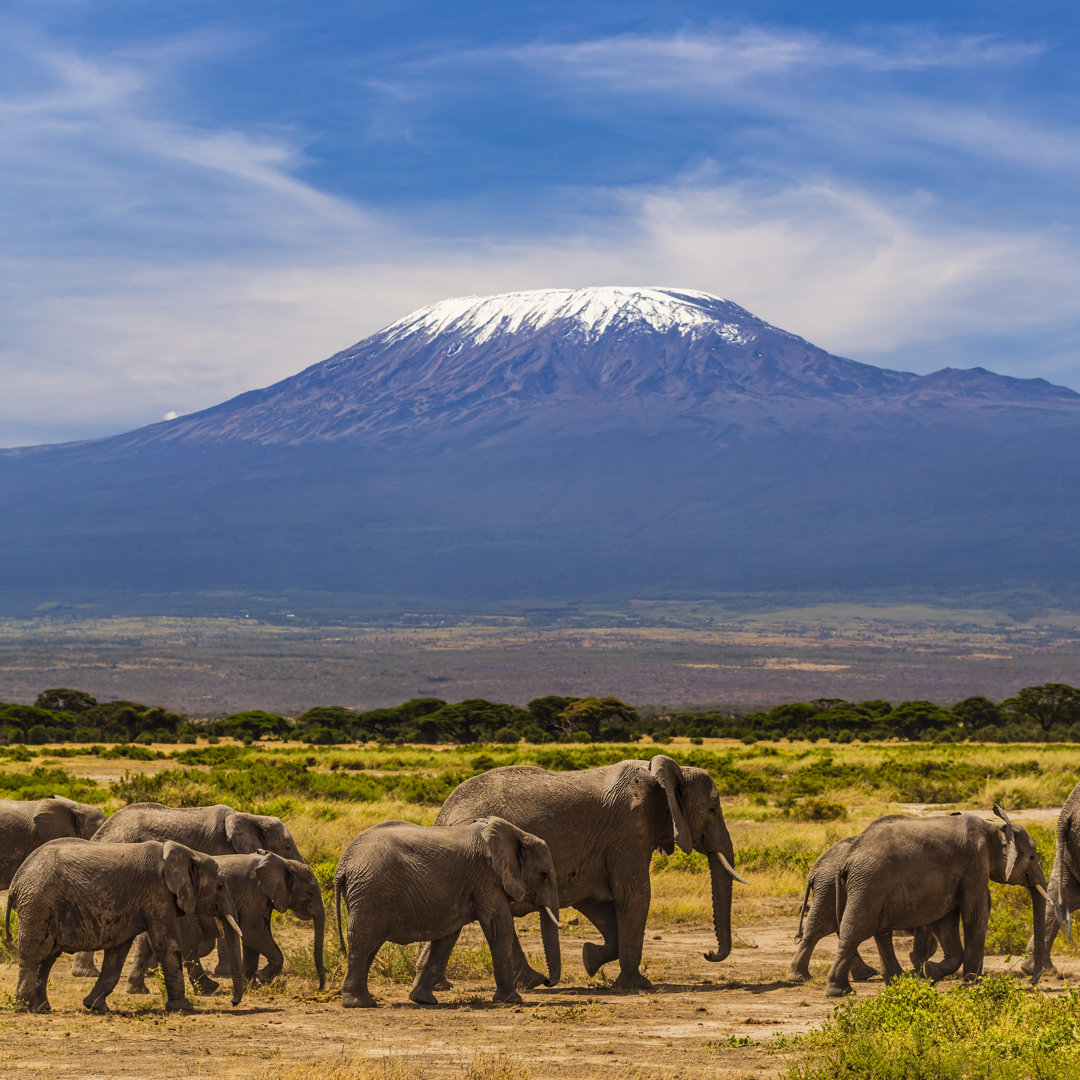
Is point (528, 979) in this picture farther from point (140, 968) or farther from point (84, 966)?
point (84, 966)

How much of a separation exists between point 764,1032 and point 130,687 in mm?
149375

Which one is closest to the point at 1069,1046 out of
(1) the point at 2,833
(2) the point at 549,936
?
(2) the point at 549,936

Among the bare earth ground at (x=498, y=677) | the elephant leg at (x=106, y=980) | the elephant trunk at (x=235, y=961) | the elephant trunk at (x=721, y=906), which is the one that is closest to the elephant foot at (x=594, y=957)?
the elephant trunk at (x=721, y=906)

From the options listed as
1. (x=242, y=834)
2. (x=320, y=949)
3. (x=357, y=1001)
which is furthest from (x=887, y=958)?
(x=242, y=834)

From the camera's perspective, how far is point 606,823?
46.9 ft

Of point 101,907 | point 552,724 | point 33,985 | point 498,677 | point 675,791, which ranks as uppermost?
point 675,791

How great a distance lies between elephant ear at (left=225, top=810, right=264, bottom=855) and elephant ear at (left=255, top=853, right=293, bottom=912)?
109cm

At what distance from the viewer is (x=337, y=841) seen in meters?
21.7

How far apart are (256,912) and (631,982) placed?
381cm

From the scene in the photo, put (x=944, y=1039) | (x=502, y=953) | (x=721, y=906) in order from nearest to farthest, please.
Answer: (x=944, y=1039), (x=502, y=953), (x=721, y=906)

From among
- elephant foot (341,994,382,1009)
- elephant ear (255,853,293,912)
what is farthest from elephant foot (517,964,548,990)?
elephant ear (255,853,293,912)

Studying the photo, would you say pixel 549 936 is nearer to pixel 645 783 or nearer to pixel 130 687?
pixel 645 783

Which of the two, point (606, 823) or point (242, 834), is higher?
point (606, 823)

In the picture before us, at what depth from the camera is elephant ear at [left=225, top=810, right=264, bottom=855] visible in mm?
15031
